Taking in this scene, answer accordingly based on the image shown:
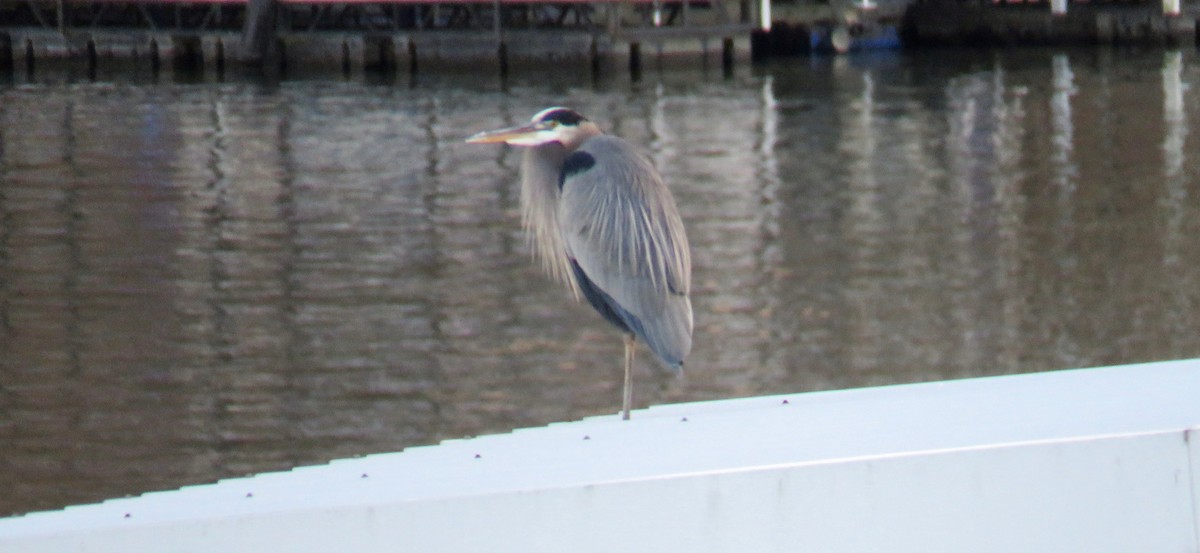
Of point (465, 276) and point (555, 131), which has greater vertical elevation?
point (555, 131)

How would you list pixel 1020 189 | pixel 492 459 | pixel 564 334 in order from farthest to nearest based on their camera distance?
1. pixel 1020 189
2. pixel 564 334
3. pixel 492 459

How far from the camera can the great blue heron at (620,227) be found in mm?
5113

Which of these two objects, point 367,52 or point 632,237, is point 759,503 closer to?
point 632,237

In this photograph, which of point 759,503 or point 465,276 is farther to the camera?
point 465,276

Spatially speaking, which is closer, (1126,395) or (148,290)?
(1126,395)

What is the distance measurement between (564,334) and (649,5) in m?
27.2

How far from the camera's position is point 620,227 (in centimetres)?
512

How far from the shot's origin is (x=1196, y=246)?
1257 centimetres

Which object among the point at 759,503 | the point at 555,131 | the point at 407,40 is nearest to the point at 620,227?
the point at 555,131

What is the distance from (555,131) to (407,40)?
30.5 meters

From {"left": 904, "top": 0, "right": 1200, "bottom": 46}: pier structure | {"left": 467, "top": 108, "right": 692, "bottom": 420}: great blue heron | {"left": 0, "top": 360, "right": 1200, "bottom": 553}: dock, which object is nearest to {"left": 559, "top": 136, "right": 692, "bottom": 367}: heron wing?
{"left": 467, "top": 108, "right": 692, "bottom": 420}: great blue heron

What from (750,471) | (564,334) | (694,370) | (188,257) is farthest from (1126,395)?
(188,257)

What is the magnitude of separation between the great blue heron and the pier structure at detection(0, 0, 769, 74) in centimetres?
2925

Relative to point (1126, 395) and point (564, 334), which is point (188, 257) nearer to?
point (564, 334)
